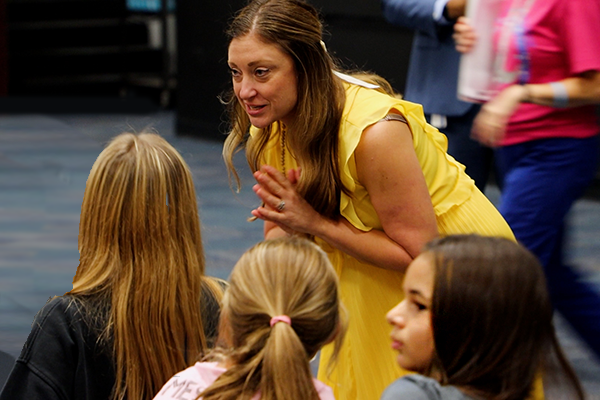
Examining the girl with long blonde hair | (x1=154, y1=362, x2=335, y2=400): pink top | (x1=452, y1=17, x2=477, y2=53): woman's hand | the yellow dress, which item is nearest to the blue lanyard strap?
(x1=452, y1=17, x2=477, y2=53): woman's hand

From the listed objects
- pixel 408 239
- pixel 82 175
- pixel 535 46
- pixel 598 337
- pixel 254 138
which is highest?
pixel 535 46

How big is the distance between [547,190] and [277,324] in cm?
138

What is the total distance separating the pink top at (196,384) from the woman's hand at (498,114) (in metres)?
1.16

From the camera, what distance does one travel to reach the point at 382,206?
2111 millimetres

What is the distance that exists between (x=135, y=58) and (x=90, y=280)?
29.7 ft

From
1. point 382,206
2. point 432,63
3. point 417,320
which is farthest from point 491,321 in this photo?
point 432,63

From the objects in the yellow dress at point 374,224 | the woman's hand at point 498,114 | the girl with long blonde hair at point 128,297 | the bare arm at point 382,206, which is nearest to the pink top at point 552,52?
the woman's hand at point 498,114

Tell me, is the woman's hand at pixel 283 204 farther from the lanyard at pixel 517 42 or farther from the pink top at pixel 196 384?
the lanyard at pixel 517 42

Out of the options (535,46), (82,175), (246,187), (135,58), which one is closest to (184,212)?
(535,46)

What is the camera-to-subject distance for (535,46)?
253 centimetres

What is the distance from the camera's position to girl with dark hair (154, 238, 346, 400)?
1.43 m

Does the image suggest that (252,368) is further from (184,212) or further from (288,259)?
(184,212)

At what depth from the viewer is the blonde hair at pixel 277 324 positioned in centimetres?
143

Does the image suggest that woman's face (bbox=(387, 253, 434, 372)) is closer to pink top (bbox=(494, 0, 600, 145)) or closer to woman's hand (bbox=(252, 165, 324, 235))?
woman's hand (bbox=(252, 165, 324, 235))
